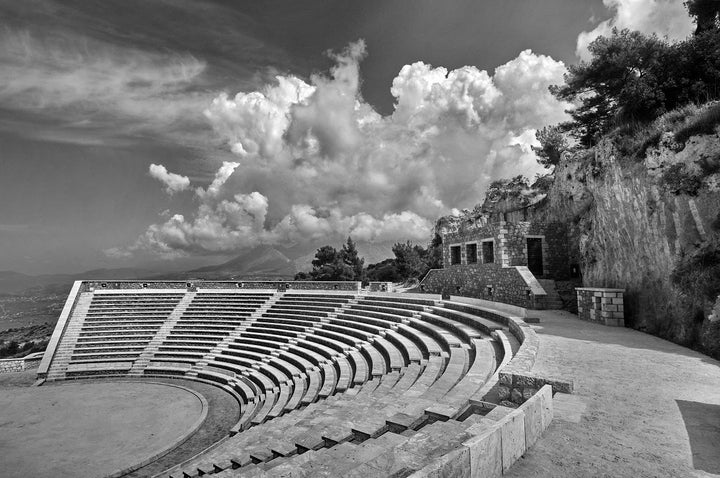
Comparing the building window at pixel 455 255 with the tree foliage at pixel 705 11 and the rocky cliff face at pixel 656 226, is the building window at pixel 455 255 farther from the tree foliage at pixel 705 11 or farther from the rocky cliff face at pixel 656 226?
the tree foliage at pixel 705 11

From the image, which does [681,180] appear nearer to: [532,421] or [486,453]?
[532,421]

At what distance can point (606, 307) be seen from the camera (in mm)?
10953

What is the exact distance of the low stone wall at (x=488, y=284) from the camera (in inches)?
614

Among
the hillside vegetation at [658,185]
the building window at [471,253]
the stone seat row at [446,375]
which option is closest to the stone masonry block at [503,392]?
the stone seat row at [446,375]

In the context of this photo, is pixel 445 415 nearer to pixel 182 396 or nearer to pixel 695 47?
Result: pixel 182 396

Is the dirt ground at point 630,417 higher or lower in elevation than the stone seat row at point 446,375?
higher

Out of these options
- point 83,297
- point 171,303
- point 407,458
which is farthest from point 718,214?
point 83,297

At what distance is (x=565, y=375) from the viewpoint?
5.60 meters

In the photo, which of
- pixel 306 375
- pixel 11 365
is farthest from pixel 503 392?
pixel 11 365

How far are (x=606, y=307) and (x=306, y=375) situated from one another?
993 centimetres

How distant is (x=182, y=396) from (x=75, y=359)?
28.9 feet

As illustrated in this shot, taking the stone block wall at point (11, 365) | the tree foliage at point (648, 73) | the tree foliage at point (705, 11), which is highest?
the tree foliage at point (705, 11)

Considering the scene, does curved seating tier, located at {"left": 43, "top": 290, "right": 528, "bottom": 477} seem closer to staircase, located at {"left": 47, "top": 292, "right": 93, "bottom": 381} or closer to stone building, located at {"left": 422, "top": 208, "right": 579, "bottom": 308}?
staircase, located at {"left": 47, "top": 292, "right": 93, "bottom": 381}

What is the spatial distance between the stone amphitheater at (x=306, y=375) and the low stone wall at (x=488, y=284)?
2.69 metres
